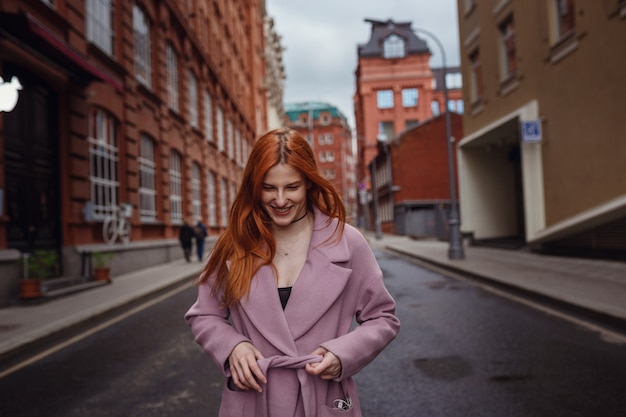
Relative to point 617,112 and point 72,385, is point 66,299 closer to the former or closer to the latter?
point 72,385

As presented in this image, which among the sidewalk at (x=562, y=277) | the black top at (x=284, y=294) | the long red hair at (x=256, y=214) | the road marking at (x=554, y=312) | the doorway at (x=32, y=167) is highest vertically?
the doorway at (x=32, y=167)

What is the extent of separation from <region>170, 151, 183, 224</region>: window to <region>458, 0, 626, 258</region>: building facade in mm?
11225

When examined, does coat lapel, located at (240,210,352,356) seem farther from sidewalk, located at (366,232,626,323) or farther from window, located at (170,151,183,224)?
window, located at (170,151,183,224)

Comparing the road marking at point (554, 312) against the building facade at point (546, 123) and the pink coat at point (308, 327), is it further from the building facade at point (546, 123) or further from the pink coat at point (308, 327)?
the pink coat at point (308, 327)

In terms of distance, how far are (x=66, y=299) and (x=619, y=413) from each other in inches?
360

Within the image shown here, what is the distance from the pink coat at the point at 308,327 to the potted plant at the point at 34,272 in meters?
8.86

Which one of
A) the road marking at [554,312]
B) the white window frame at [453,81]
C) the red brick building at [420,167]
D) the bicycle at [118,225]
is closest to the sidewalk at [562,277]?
the road marking at [554,312]

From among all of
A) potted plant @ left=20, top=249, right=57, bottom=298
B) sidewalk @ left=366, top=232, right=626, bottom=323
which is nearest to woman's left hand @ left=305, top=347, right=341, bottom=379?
sidewalk @ left=366, top=232, right=626, bottom=323

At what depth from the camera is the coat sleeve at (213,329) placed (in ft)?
5.55

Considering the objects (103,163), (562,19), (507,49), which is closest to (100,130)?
(103,163)

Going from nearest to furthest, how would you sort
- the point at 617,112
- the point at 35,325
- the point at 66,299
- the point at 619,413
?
the point at 619,413, the point at 35,325, the point at 66,299, the point at 617,112

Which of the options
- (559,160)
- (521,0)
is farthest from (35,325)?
(521,0)

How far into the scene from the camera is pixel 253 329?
5.69 ft

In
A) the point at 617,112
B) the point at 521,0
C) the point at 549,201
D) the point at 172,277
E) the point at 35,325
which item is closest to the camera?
the point at 35,325
